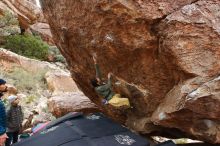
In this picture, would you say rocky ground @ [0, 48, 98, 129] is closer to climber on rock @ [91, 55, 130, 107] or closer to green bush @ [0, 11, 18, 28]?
green bush @ [0, 11, 18, 28]

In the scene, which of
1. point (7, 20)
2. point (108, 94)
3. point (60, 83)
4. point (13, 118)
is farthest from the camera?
point (7, 20)

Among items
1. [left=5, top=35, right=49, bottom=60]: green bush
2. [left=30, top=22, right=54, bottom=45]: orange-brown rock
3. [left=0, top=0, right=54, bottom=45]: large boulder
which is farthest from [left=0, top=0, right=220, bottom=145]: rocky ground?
[left=30, top=22, right=54, bottom=45]: orange-brown rock

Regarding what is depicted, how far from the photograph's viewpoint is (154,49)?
376 centimetres

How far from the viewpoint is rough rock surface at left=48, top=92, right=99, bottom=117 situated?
17.4 ft

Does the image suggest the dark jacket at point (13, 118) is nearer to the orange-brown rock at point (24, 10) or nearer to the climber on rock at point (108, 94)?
the climber on rock at point (108, 94)

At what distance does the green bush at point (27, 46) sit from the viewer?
1798cm

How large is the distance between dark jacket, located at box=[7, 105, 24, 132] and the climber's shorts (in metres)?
2.18

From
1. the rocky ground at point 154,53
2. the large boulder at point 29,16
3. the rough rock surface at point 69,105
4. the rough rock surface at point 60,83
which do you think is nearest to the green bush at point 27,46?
the large boulder at point 29,16

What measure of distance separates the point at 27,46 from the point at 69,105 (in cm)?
1387

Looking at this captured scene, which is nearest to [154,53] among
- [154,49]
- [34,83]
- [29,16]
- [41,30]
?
[154,49]

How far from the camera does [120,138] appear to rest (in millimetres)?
3938

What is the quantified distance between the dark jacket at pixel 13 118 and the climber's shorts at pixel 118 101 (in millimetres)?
2180

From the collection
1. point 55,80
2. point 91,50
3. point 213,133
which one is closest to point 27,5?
point 55,80

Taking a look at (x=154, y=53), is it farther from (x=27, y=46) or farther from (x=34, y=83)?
(x=27, y=46)
